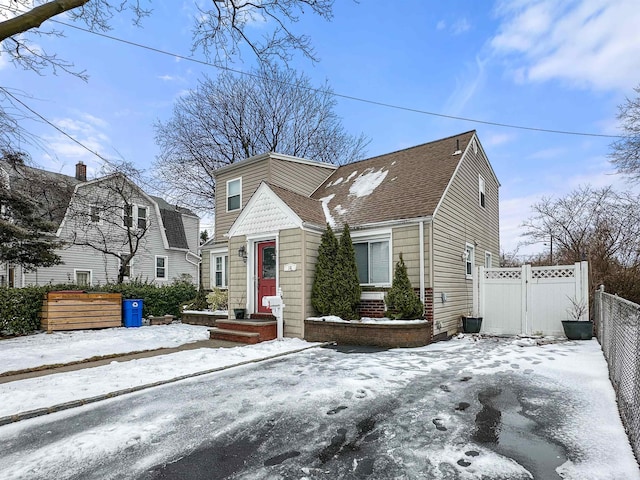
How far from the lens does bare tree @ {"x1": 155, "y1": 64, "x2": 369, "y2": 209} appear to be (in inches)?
896

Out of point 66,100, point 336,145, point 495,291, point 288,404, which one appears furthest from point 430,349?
point 336,145

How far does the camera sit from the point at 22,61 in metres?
6.77

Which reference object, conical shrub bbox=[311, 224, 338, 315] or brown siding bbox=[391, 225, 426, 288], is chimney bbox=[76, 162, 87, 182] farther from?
brown siding bbox=[391, 225, 426, 288]

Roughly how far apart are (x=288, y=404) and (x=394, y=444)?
1.55 metres

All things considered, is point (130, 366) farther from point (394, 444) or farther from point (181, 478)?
point (394, 444)

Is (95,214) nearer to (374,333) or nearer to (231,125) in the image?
(231,125)

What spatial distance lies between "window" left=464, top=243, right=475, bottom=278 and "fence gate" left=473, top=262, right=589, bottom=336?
0.61m

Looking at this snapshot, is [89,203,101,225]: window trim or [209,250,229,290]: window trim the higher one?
[89,203,101,225]: window trim

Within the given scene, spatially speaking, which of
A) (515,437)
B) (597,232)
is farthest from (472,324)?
(597,232)

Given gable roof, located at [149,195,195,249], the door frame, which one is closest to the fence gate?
the door frame

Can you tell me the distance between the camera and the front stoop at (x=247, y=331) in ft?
30.3

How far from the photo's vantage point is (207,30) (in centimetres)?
844

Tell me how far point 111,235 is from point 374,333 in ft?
52.3

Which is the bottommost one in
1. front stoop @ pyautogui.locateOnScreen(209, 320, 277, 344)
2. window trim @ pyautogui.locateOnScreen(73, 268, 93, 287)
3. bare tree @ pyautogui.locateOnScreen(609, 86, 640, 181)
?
front stoop @ pyautogui.locateOnScreen(209, 320, 277, 344)
